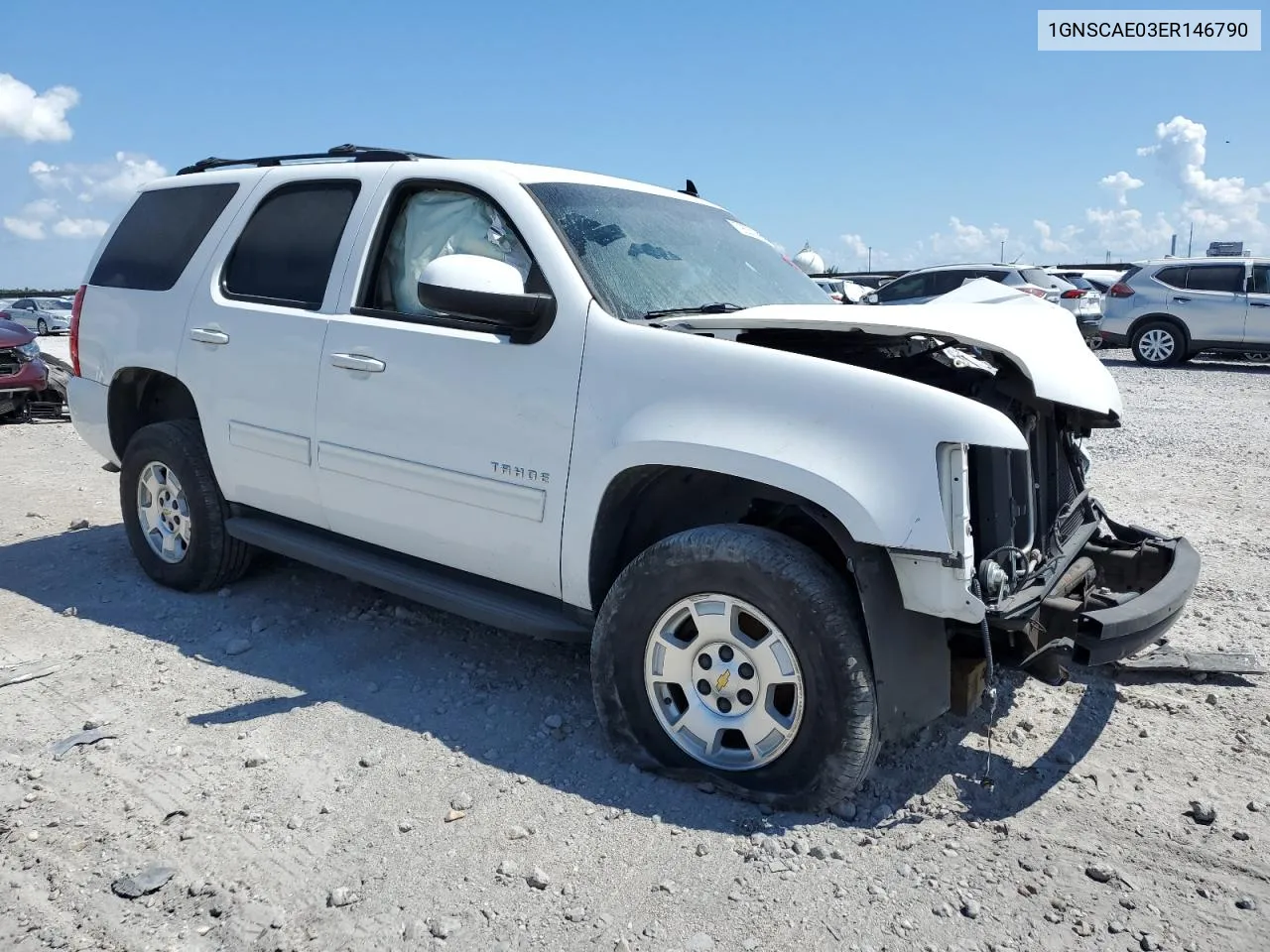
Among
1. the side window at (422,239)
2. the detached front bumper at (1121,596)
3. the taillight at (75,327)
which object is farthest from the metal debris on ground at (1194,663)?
the taillight at (75,327)

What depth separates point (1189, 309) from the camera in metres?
15.9

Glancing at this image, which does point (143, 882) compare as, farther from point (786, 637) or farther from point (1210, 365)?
point (1210, 365)

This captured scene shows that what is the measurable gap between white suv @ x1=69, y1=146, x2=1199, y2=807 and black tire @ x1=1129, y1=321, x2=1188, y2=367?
13.8 meters

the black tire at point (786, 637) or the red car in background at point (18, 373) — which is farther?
the red car in background at point (18, 373)

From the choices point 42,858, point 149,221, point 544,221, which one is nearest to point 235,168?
point 149,221

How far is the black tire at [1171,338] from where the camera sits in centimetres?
1602

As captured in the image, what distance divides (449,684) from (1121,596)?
2.48 m

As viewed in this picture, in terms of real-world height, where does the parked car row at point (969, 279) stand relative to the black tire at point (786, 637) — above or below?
above

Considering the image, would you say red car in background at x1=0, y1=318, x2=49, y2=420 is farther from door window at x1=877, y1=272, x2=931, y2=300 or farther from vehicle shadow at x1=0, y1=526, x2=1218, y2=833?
door window at x1=877, y1=272, x2=931, y2=300

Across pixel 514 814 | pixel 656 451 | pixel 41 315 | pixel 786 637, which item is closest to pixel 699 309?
pixel 656 451

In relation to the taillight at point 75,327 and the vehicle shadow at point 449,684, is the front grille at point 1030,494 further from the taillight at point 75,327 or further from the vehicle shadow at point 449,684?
the taillight at point 75,327

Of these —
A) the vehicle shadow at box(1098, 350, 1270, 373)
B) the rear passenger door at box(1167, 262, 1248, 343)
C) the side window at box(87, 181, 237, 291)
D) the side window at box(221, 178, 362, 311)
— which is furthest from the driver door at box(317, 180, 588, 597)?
the rear passenger door at box(1167, 262, 1248, 343)

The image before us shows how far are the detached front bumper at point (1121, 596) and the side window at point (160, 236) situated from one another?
4.12 meters

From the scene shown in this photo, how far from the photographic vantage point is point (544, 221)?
362 centimetres
